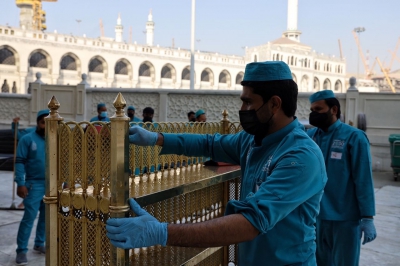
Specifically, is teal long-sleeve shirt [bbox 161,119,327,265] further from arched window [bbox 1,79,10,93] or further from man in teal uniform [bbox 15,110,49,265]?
arched window [bbox 1,79,10,93]

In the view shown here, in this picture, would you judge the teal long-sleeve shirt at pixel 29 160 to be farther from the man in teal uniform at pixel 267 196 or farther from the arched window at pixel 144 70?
the arched window at pixel 144 70

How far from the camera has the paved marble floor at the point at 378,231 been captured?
16.2 feet

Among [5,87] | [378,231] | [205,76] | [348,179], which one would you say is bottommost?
[378,231]

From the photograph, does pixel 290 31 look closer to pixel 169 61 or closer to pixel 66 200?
pixel 169 61

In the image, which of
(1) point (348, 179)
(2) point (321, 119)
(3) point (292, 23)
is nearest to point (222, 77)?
(3) point (292, 23)

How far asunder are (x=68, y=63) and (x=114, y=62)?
497 cm

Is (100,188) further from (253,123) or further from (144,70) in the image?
(144,70)

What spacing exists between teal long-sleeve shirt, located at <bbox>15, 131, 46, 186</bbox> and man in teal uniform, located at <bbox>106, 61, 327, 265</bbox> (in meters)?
3.00

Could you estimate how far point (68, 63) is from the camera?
46.4 metres

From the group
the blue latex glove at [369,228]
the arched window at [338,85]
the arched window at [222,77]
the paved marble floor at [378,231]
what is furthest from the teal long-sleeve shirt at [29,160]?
the arched window at [338,85]

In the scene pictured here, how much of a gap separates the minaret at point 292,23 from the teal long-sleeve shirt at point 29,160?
7775cm

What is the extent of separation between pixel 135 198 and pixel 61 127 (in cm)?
60

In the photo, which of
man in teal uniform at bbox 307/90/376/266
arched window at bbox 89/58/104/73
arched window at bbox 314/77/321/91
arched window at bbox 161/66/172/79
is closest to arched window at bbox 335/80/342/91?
arched window at bbox 314/77/321/91

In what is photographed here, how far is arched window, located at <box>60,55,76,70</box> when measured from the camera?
46.2 m
